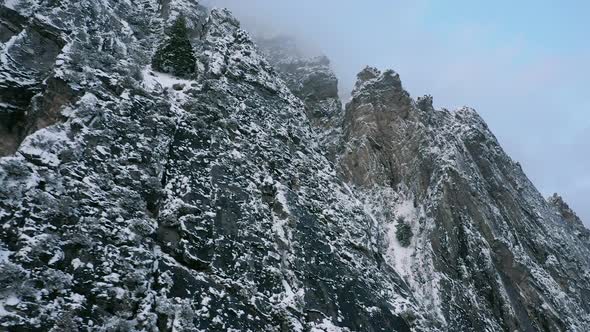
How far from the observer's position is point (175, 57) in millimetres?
25500

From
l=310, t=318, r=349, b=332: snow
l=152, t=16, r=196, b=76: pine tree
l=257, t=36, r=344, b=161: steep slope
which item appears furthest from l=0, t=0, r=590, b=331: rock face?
l=257, t=36, r=344, b=161: steep slope

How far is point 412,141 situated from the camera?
3566 centimetres

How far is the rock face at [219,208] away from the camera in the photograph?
13.2 m

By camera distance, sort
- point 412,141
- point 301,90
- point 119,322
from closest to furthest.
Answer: point 119,322 → point 412,141 → point 301,90

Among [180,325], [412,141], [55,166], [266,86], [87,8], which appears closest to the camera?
[180,325]

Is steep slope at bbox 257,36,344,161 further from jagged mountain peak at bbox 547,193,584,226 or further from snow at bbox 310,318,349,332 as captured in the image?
jagged mountain peak at bbox 547,193,584,226

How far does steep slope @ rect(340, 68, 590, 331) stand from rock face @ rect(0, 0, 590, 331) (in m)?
0.14

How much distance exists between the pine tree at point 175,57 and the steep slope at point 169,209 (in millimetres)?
650

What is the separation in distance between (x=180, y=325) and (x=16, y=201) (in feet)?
19.2

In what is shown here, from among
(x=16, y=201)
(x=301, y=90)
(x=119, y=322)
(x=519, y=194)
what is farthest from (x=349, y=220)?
(x=301, y=90)

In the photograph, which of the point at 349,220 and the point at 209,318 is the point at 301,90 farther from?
the point at 209,318

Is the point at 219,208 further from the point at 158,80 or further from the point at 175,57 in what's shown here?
the point at 175,57

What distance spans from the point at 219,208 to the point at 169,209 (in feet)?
7.19

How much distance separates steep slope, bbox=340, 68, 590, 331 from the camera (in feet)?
86.1
